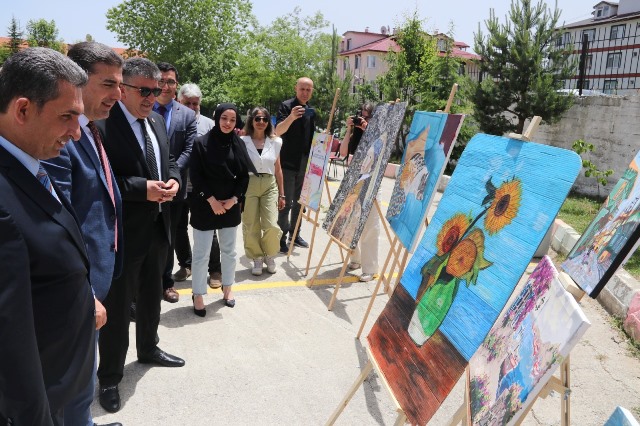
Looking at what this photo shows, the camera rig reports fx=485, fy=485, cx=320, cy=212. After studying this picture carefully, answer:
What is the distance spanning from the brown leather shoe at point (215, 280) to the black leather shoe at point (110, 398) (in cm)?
187

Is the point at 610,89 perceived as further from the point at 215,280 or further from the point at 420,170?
the point at 215,280

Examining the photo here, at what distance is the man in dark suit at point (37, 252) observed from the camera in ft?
4.18

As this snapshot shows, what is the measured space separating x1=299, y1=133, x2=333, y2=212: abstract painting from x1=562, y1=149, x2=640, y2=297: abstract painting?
11.4 ft

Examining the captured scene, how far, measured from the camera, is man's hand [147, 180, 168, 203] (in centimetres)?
277

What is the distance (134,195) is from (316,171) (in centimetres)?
287

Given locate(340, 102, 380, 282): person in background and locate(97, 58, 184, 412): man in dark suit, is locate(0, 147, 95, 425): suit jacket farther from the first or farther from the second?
locate(340, 102, 380, 282): person in background

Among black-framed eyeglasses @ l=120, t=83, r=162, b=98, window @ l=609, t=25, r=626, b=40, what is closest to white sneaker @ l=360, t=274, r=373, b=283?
black-framed eyeglasses @ l=120, t=83, r=162, b=98

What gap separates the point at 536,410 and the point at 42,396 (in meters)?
2.74

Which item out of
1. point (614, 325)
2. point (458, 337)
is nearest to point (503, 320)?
point (458, 337)

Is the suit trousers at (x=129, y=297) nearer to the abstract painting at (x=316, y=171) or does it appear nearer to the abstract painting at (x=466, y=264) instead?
the abstract painting at (x=466, y=264)

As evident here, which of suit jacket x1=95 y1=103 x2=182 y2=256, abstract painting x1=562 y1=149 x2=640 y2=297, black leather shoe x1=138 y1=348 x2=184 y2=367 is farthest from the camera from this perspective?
black leather shoe x1=138 y1=348 x2=184 y2=367

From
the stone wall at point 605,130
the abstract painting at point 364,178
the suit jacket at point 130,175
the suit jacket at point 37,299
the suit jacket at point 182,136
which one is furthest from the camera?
the stone wall at point 605,130

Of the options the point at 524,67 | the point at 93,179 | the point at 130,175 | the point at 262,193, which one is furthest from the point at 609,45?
the point at 93,179

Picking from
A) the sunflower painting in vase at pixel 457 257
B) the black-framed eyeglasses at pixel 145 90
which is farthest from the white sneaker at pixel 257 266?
the sunflower painting in vase at pixel 457 257
